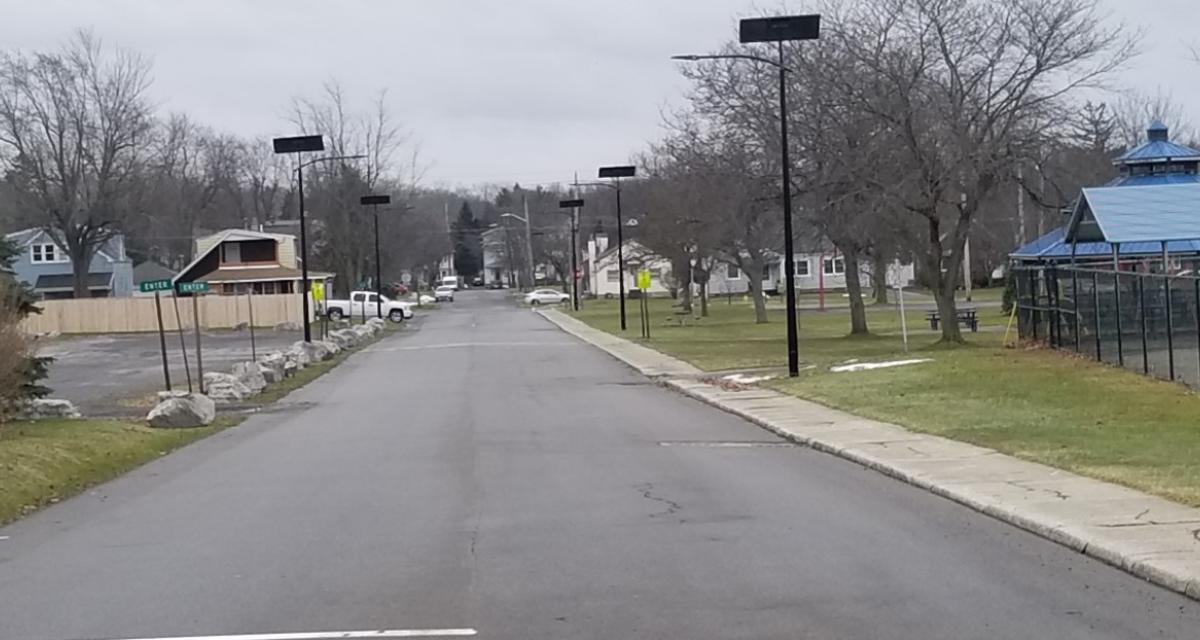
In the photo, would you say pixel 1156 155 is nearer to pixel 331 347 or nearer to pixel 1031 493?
pixel 331 347

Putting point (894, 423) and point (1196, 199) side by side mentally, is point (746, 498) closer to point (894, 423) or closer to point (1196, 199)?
point (894, 423)

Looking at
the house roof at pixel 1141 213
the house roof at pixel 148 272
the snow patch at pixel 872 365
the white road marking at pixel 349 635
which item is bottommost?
the snow patch at pixel 872 365

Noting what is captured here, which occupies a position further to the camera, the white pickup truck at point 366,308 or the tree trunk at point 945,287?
the white pickup truck at point 366,308

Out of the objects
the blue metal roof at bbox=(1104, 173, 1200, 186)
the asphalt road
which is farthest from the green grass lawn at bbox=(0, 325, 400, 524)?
the blue metal roof at bbox=(1104, 173, 1200, 186)

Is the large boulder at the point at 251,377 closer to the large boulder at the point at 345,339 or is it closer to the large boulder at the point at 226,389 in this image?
the large boulder at the point at 226,389

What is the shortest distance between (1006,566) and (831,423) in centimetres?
1167

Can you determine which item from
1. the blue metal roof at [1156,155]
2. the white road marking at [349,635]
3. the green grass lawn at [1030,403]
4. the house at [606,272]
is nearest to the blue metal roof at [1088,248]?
the blue metal roof at [1156,155]

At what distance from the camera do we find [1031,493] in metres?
13.3

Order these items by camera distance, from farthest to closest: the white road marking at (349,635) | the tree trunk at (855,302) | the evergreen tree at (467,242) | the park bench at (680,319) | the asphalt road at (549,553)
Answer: the evergreen tree at (467,242)
the park bench at (680,319)
the tree trunk at (855,302)
the asphalt road at (549,553)
the white road marking at (349,635)

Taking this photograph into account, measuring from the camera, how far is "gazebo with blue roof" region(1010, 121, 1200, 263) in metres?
34.1

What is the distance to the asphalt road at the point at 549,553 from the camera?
8.59 metres

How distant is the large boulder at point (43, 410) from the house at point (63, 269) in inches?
2953

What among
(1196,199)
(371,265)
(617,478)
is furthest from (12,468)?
(371,265)

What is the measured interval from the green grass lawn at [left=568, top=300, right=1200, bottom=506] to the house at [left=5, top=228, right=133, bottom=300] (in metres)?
70.6
